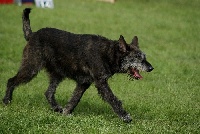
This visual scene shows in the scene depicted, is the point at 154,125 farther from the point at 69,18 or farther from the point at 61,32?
the point at 69,18

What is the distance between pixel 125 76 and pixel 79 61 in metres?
6.42

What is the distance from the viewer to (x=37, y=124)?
29.4 ft

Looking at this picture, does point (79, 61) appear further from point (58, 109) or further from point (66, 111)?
point (58, 109)

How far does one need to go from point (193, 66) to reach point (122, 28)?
9165 mm

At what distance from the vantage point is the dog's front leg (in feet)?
34.8

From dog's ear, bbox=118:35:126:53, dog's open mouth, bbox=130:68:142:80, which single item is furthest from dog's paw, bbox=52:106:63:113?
dog's ear, bbox=118:35:126:53

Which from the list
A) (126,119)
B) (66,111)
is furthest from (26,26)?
(126,119)

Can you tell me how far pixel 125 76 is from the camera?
57.9 feet

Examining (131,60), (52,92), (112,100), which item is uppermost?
(131,60)

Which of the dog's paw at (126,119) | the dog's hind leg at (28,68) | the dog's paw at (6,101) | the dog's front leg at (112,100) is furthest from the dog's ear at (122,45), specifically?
the dog's paw at (6,101)

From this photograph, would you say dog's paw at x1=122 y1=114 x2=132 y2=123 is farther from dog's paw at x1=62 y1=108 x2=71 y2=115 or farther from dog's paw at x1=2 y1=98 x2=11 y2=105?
dog's paw at x1=2 y1=98 x2=11 y2=105

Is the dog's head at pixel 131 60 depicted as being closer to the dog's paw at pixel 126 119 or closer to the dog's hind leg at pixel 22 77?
the dog's paw at pixel 126 119

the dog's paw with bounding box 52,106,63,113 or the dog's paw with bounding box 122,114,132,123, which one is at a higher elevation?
the dog's paw with bounding box 122,114,132,123

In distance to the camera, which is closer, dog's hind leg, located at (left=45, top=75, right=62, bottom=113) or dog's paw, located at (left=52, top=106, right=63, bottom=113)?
dog's paw, located at (left=52, top=106, right=63, bottom=113)
